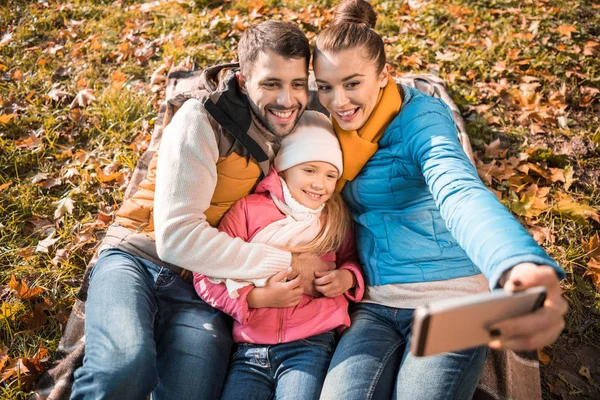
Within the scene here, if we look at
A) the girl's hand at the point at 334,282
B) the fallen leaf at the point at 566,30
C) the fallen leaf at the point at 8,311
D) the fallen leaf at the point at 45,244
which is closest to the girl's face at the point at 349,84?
the girl's hand at the point at 334,282

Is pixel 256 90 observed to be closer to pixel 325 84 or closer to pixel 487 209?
pixel 325 84

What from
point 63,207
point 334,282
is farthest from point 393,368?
point 63,207

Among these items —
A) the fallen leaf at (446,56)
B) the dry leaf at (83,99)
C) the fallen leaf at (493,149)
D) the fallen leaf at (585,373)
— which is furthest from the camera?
the fallen leaf at (446,56)

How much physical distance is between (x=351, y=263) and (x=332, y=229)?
232 mm

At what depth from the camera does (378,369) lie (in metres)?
2.31

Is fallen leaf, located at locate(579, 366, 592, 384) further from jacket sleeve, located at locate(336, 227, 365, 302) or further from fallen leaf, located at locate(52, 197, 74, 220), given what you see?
fallen leaf, located at locate(52, 197, 74, 220)

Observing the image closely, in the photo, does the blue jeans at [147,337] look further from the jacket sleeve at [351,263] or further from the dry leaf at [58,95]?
the dry leaf at [58,95]

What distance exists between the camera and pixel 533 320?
148 cm

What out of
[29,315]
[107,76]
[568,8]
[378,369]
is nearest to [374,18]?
[378,369]

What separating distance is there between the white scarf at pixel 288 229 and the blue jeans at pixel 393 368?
1.80 feet

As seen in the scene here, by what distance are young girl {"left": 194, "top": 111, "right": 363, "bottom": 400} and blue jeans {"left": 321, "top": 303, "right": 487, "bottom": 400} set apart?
0.13 m

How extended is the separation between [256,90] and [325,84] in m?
0.37

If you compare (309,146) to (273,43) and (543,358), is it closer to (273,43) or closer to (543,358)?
(273,43)

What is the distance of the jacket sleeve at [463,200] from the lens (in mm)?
1652
